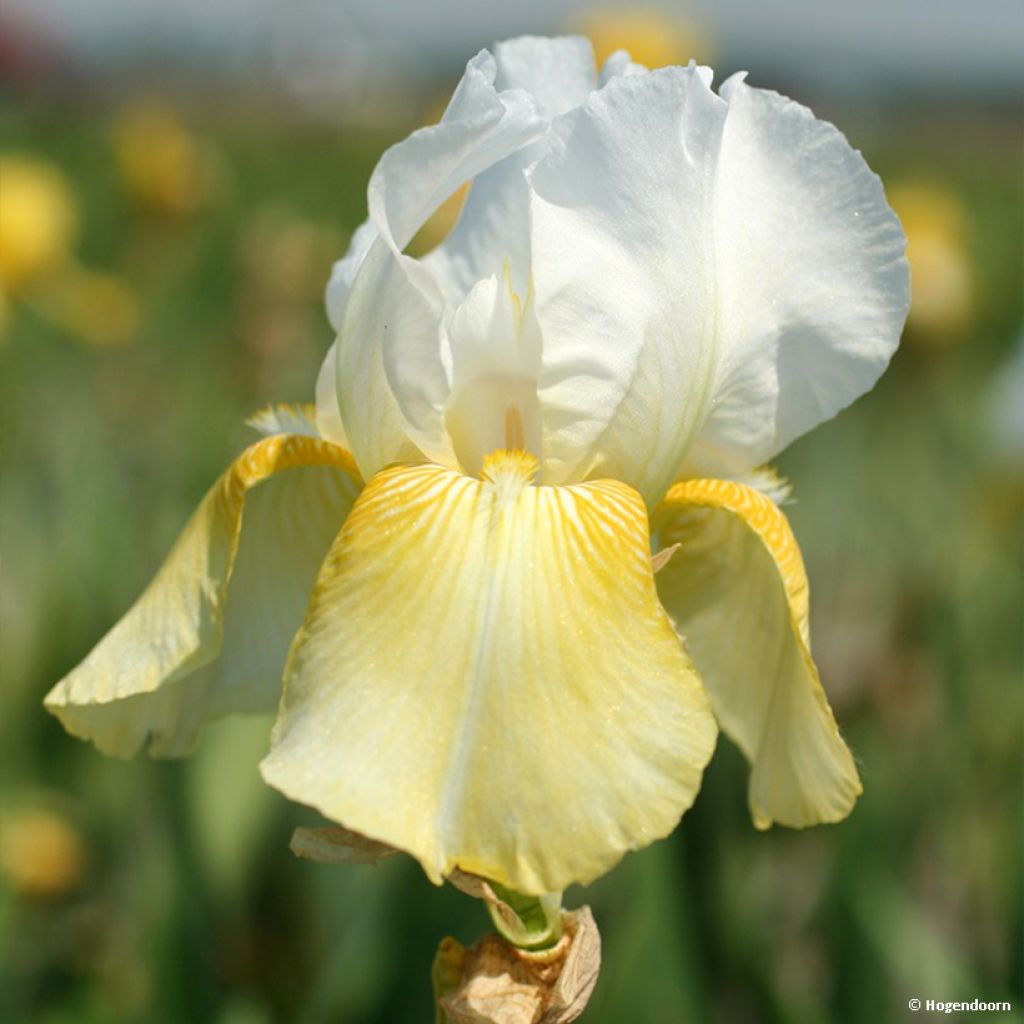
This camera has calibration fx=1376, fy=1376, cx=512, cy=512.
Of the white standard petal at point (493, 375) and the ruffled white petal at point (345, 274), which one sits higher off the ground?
the ruffled white petal at point (345, 274)

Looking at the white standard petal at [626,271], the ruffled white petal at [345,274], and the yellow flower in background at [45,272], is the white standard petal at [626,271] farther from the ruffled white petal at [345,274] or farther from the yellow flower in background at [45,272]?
the yellow flower in background at [45,272]

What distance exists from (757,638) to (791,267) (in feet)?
0.86

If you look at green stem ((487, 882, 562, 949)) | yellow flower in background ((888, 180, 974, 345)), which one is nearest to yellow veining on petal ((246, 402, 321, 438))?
green stem ((487, 882, 562, 949))

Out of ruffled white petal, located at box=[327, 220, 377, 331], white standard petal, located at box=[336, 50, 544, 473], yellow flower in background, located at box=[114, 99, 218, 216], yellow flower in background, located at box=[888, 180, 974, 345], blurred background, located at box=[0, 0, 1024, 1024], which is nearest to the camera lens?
white standard petal, located at box=[336, 50, 544, 473]

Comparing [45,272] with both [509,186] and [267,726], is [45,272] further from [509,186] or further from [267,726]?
[509,186]

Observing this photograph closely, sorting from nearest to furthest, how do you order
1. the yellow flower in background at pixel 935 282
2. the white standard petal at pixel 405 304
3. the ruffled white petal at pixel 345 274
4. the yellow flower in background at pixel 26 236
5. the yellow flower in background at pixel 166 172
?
the white standard petal at pixel 405 304
the ruffled white petal at pixel 345 274
the yellow flower in background at pixel 26 236
the yellow flower in background at pixel 935 282
the yellow flower in background at pixel 166 172

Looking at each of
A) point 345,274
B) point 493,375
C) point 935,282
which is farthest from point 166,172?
point 493,375

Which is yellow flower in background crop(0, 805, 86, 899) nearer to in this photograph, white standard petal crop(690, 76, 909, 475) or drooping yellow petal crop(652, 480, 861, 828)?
drooping yellow petal crop(652, 480, 861, 828)

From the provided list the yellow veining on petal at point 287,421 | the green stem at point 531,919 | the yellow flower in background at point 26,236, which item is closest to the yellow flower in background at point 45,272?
the yellow flower in background at point 26,236

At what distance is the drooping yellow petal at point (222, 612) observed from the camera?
926 mm

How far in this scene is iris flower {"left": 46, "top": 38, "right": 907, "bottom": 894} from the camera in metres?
0.74

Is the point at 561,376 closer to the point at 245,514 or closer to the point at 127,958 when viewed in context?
the point at 245,514

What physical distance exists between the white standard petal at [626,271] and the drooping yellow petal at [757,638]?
8 cm

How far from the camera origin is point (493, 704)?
2.42 feet
